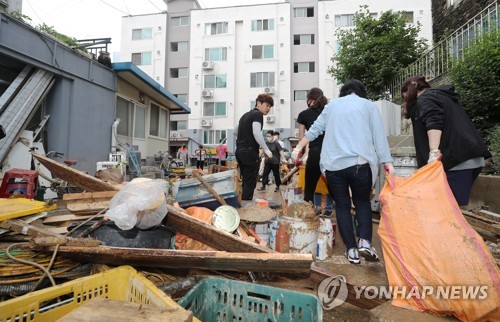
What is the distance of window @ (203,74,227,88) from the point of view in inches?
915

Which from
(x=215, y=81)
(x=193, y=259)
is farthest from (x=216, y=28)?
(x=193, y=259)

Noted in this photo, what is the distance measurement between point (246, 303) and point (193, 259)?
56 cm

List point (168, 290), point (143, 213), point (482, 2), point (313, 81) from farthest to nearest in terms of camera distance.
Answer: point (313, 81)
point (482, 2)
point (143, 213)
point (168, 290)

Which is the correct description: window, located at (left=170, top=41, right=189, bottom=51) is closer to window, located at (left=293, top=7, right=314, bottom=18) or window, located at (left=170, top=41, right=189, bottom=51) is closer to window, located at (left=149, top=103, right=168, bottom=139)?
window, located at (left=293, top=7, right=314, bottom=18)

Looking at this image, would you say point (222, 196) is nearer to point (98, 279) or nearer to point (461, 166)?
point (98, 279)

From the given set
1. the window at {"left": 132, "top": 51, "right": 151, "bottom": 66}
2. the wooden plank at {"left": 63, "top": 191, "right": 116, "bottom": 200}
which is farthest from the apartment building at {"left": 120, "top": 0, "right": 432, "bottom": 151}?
the wooden plank at {"left": 63, "top": 191, "right": 116, "bottom": 200}

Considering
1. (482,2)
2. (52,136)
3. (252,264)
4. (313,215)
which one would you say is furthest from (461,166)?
(482,2)

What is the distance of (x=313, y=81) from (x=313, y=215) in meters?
22.0

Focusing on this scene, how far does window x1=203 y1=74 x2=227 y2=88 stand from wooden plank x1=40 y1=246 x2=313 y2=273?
22786 mm

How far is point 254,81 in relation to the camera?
23062 millimetres

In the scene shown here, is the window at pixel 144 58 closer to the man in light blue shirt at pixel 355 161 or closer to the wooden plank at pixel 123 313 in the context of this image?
the man in light blue shirt at pixel 355 161

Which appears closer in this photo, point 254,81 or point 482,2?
point 482,2

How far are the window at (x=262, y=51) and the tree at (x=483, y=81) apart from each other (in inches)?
774

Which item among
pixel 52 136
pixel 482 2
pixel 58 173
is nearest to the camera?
pixel 58 173
